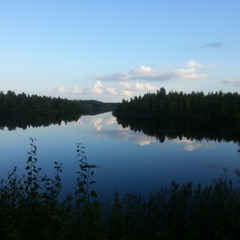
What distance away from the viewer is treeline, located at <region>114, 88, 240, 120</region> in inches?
4427

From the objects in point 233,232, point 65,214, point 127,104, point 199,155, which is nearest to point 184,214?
point 233,232

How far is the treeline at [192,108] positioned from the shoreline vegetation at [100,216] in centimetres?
10576

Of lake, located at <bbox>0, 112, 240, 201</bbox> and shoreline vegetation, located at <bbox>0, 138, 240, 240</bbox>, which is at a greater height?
shoreline vegetation, located at <bbox>0, 138, 240, 240</bbox>

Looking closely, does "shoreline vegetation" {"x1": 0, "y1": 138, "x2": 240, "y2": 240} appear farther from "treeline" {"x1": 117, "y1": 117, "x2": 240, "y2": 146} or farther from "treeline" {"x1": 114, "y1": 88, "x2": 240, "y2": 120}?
"treeline" {"x1": 114, "y1": 88, "x2": 240, "y2": 120}

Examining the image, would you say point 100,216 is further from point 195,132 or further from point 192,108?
point 192,108

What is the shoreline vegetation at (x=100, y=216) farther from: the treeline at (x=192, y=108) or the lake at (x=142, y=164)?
the treeline at (x=192, y=108)

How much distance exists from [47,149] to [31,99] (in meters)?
159

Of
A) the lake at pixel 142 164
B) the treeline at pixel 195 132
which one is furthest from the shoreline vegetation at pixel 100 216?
the treeline at pixel 195 132

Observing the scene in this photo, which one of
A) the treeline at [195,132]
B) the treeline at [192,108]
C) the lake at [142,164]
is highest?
the treeline at [192,108]

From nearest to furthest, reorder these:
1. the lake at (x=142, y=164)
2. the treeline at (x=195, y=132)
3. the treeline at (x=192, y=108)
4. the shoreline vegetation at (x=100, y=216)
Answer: the shoreline vegetation at (x=100, y=216) < the lake at (x=142, y=164) < the treeline at (x=195, y=132) < the treeline at (x=192, y=108)

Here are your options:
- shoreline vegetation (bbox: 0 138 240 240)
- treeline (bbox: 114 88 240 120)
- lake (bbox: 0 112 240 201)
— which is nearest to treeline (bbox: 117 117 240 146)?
lake (bbox: 0 112 240 201)

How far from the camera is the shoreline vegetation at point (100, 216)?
725 centimetres

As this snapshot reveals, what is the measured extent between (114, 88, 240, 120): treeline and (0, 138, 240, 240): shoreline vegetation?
347 feet

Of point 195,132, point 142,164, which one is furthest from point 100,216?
point 195,132
